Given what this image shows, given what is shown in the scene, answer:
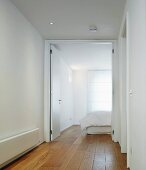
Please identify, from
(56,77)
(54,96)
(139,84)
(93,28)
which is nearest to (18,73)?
(93,28)

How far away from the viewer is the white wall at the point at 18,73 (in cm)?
351

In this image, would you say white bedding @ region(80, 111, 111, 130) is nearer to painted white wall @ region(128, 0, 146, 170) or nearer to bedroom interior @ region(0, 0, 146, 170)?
bedroom interior @ region(0, 0, 146, 170)

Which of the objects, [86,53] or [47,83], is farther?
[86,53]

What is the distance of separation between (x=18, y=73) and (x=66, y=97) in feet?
18.6

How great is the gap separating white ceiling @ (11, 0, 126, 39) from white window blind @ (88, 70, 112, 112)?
5382 mm

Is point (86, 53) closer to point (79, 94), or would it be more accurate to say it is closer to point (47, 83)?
point (47, 83)

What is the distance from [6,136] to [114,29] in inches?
114

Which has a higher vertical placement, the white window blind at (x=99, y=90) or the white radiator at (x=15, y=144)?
the white window blind at (x=99, y=90)

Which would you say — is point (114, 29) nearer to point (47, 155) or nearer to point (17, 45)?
point (17, 45)

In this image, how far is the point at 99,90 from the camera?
11.0 meters

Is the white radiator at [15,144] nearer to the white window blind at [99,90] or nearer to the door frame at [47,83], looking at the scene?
the door frame at [47,83]

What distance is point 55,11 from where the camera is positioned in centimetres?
418

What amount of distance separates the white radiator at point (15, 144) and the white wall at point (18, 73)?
0.10 m

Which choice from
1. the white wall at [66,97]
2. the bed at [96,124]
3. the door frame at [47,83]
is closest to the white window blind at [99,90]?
the white wall at [66,97]
